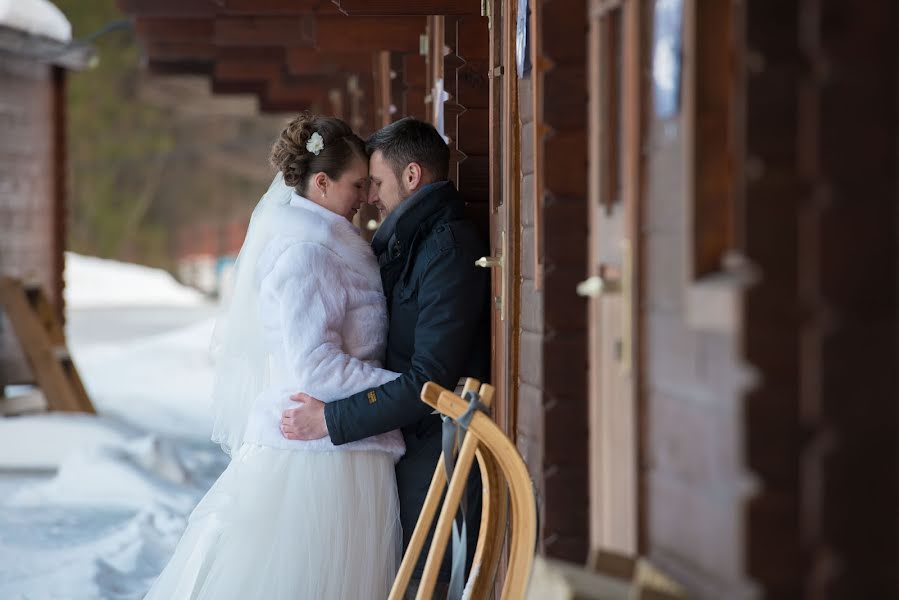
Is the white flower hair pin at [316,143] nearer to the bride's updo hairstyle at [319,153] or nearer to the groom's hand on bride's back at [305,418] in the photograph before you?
the bride's updo hairstyle at [319,153]

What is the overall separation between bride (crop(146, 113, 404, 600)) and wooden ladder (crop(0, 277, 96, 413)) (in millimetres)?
5137

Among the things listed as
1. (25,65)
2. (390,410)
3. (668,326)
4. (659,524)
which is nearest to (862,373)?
(668,326)

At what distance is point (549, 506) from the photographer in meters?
2.65

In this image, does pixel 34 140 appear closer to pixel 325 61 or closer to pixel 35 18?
pixel 35 18

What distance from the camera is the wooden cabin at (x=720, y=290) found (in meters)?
1.30

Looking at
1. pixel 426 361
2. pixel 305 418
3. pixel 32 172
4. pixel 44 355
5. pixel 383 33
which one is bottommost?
pixel 44 355

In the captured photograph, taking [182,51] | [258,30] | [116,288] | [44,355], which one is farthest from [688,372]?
[116,288]

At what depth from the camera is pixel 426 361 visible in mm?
3086

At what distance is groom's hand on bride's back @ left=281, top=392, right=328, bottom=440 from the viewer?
3.19 meters

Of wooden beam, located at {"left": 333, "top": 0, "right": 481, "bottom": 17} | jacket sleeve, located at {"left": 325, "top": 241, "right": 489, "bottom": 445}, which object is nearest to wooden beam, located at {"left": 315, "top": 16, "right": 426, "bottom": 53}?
wooden beam, located at {"left": 333, "top": 0, "right": 481, "bottom": 17}

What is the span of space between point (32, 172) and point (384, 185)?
7007 millimetres

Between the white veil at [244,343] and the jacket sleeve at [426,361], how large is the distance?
0.37m

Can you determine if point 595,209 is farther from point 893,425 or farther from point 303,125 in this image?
point 303,125

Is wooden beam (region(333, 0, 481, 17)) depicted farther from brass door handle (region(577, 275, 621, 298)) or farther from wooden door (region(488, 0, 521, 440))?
brass door handle (region(577, 275, 621, 298))
